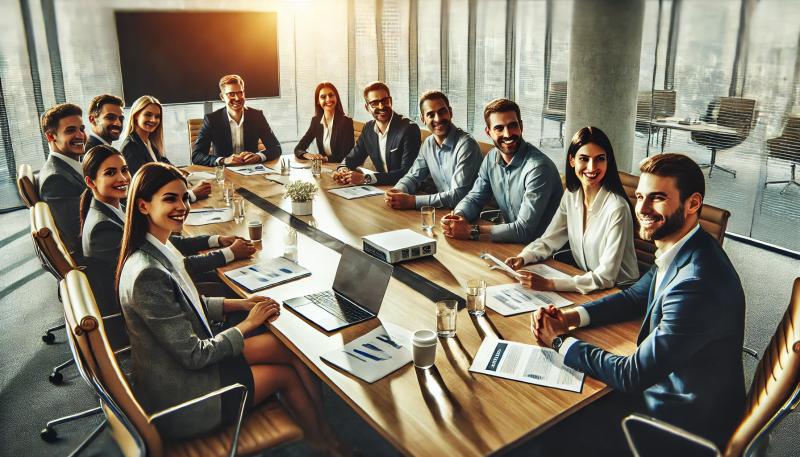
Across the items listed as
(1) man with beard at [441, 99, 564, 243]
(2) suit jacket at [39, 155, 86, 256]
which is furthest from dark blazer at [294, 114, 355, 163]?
(2) suit jacket at [39, 155, 86, 256]

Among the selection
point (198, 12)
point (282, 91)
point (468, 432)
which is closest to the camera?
point (468, 432)

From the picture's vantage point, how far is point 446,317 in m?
2.23

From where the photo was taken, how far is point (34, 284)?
15.7 feet

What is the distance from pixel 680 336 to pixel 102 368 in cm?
164

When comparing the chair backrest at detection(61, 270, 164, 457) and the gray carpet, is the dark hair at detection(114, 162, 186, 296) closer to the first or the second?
the chair backrest at detection(61, 270, 164, 457)

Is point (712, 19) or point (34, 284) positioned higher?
point (712, 19)

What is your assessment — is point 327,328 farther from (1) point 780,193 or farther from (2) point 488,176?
(1) point 780,193

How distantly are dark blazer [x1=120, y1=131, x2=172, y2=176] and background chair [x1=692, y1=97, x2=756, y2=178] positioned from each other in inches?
183

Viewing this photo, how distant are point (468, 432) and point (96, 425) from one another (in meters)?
2.15

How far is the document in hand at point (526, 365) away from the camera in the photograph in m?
1.96

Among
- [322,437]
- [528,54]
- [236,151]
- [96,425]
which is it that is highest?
[528,54]

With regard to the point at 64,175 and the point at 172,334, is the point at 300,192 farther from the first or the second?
the point at 172,334

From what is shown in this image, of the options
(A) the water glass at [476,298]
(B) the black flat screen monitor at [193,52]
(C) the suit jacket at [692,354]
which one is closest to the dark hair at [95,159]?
(A) the water glass at [476,298]

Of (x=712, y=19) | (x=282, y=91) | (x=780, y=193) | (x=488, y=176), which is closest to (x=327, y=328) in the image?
(x=488, y=176)
